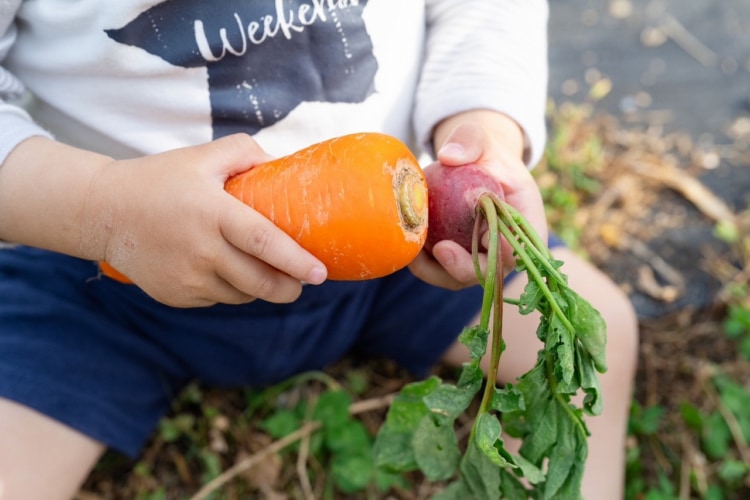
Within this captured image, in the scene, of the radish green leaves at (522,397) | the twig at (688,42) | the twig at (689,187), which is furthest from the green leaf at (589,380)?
the twig at (688,42)

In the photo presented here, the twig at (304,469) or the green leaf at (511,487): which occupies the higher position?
the green leaf at (511,487)

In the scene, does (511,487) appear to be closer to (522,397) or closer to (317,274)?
(522,397)

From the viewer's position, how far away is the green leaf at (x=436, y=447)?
3.47ft

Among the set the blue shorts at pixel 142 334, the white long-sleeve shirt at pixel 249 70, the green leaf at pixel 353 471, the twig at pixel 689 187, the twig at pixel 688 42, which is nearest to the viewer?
the white long-sleeve shirt at pixel 249 70

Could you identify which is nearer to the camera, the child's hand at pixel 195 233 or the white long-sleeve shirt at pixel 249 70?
the child's hand at pixel 195 233

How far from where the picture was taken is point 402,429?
1.14 meters

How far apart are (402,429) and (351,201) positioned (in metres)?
0.41

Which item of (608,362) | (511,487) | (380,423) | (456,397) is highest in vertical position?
(456,397)

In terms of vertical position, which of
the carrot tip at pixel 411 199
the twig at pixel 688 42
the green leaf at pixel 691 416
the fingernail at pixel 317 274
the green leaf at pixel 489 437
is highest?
the carrot tip at pixel 411 199

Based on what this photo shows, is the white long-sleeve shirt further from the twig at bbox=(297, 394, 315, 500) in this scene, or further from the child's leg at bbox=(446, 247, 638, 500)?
the twig at bbox=(297, 394, 315, 500)

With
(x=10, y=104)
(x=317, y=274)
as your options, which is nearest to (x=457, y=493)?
(x=317, y=274)

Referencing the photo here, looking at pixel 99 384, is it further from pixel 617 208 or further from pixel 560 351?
pixel 617 208

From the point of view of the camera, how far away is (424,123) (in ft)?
4.30

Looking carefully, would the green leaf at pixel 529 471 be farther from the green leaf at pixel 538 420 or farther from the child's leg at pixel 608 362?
the child's leg at pixel 608 362
